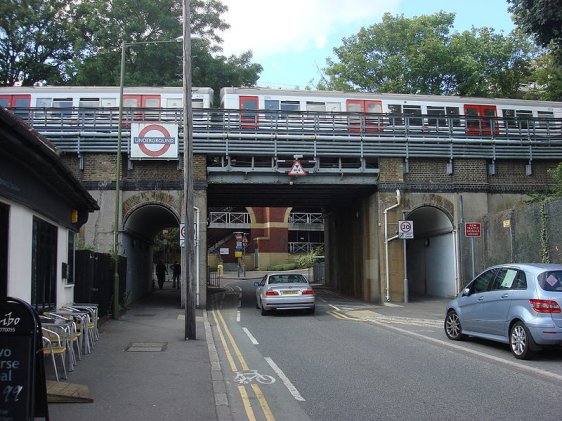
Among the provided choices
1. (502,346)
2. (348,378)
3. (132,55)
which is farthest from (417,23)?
(348,378)

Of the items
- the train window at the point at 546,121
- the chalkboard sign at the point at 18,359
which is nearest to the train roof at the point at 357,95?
the train window at the point at 546,121

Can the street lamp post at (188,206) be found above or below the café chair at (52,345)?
above

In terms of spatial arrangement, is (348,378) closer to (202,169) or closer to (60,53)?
(202,169)

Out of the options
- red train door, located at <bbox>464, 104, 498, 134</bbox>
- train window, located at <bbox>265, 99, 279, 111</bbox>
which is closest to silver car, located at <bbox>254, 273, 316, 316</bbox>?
train window, located at <bbox>265, 99, 279, 111</bbox>

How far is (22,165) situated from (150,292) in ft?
73.3

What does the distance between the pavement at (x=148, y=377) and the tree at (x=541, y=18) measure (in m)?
11.7

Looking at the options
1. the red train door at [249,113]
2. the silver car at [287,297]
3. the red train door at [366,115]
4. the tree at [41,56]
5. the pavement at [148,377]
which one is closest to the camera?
the pavement at [148,377]

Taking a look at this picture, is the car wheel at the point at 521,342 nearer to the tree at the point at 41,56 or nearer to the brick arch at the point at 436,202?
the brick arch at the point at 436,202

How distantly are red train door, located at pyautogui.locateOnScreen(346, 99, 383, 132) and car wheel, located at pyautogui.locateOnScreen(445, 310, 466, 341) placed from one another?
11.9 metres

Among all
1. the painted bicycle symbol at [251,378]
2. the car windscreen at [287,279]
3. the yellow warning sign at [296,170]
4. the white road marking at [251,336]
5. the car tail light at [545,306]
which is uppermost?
the yellow warning sign at [296,170]

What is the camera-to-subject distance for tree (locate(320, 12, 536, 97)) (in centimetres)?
4016

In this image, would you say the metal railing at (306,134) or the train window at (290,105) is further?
the train window at (290,105)

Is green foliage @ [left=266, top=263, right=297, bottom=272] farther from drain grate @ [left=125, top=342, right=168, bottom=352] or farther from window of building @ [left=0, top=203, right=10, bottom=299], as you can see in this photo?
window of building @ [left=0, top=203, right=10, bottom=299]

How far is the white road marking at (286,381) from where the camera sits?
7.23m
